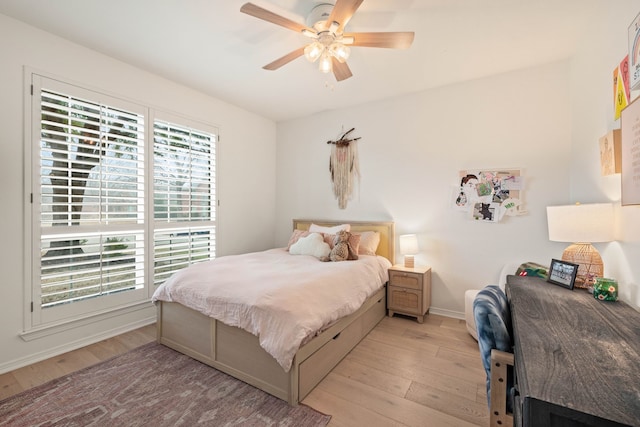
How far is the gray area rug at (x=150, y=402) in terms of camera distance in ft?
5.41

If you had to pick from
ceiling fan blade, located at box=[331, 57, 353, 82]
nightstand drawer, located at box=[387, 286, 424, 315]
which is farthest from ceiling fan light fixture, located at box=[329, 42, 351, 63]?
nightstand drawer, located at box=[387, 286, 424, 315]

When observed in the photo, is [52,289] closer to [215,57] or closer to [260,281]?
[260,281]

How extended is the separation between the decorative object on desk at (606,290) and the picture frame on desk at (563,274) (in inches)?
6.8

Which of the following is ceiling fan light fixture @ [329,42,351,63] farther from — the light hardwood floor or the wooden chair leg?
the light hardwood floor

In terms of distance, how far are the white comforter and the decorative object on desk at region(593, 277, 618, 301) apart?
151 centimetres

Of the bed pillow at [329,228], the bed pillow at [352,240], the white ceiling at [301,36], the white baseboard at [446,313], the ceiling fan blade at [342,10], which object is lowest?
the white baseboard at [446,313]

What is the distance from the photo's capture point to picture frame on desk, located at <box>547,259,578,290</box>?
1605 millimetres

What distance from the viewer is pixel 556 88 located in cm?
267

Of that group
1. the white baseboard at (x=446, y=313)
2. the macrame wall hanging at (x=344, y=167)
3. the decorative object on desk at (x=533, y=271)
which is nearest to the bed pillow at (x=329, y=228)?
the macrame wall hanging at (x=344, y=167)

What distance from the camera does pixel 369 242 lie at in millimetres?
3400

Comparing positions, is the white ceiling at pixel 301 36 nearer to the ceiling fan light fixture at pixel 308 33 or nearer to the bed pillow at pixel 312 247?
the ceiling fan light fixture at pixel 308 33

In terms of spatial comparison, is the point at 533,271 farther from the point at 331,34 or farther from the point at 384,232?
the point at 331,34

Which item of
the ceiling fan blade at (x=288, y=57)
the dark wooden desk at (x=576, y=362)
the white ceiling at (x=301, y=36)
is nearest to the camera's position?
the dark wooden desk at (x=576, y=362)

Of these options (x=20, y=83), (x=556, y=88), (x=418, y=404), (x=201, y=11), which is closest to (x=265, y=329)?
(x=418, y=404)
